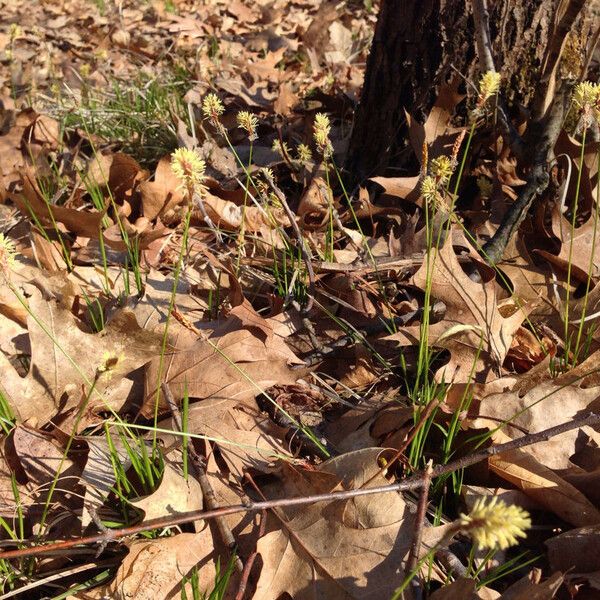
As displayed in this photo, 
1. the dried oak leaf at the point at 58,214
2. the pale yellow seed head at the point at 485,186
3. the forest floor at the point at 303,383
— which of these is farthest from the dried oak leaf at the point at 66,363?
the pale yellow seed head at the point at 485,186

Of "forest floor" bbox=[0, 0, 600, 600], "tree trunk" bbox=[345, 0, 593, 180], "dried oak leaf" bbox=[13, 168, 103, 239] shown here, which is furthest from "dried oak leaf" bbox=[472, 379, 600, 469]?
"dried oak leaf" bbox=[13, 168, 103, 239]

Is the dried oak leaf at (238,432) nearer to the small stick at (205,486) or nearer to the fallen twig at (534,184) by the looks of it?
the small stick at (205,486)

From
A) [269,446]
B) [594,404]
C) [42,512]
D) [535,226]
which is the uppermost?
[535,226]

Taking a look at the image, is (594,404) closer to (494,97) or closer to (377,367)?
(377,367)

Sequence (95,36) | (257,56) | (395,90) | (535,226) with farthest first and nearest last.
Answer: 1. (95,36)
2. (257,56)
3. (395,90)
4. (535,226)

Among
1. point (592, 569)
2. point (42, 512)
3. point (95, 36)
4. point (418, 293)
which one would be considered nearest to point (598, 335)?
point (418, 293)

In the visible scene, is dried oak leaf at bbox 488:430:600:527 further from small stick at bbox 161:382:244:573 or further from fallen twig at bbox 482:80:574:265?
fallen twig at bbox 482:80:574:265

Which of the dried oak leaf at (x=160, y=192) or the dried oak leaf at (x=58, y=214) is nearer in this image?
the dried oak leaf at (x=58, y=214)
